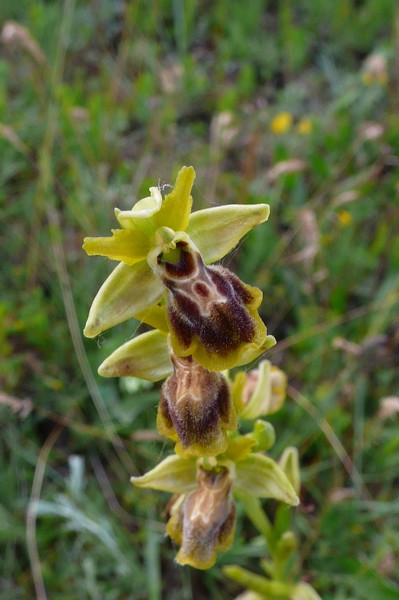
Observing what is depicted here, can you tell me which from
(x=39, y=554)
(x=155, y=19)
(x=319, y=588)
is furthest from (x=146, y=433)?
(x=155, y=19)

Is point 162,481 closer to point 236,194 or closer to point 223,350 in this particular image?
point 223,350

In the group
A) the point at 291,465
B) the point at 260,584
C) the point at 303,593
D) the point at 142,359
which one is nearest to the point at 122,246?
the point at 142,359

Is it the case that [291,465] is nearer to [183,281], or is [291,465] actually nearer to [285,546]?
[285,546]

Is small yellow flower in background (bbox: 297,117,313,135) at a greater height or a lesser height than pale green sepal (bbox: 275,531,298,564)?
greater

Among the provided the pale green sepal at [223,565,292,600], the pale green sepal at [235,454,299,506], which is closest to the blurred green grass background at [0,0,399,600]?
the pale green sepal at [223,565,292,600]

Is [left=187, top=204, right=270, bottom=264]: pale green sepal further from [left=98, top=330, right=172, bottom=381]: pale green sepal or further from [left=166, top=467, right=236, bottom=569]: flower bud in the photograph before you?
[left=166, top=467, right=236, bottom=569]: flower bud

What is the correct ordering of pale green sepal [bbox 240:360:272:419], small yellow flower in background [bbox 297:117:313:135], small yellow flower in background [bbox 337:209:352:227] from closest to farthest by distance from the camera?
pale green sepal [bbox 240:360:272:419] < small yellow flower in background [bbox 337:209:352:227] < small yellow flower in background [bbox 297:117:313:135]
